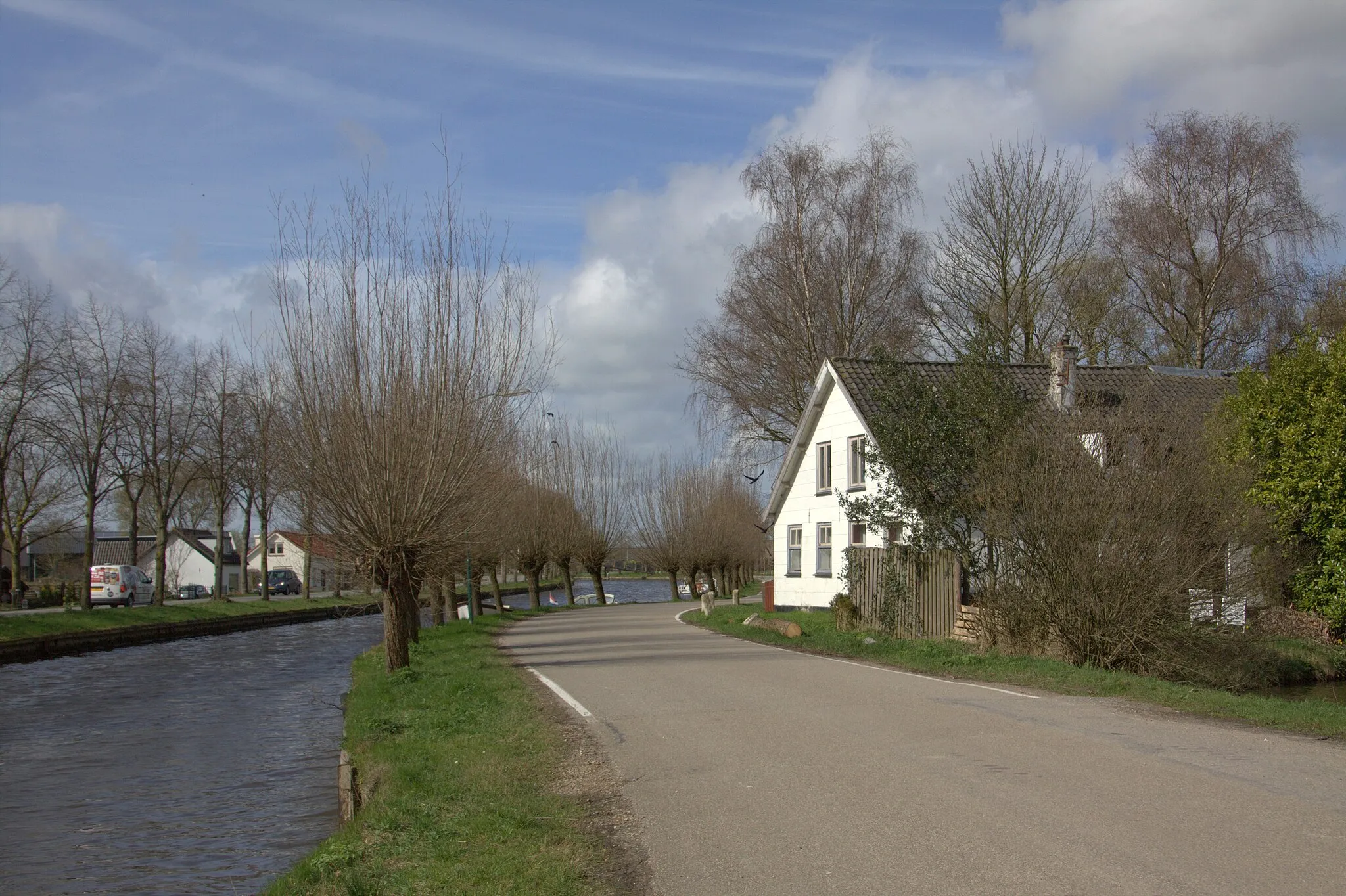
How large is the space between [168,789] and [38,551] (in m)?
72.8

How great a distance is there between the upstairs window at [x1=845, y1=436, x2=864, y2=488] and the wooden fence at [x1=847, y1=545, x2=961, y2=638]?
5305 mm

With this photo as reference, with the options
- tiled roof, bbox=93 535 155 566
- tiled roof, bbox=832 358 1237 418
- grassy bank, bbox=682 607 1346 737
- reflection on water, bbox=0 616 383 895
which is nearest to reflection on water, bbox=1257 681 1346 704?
grassy bank, bbox=682 607 1346 737

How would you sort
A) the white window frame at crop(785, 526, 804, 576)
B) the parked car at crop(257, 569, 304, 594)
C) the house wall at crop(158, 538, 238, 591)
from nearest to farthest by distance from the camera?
the white window frame at crop(785, 526, 804, 576) → the parked car at crop(257, 569, 304, 594) → the house wall at crop(158, 538, 238, 591)

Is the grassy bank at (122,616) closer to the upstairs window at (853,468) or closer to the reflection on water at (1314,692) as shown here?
the upstairs window at (853,468)

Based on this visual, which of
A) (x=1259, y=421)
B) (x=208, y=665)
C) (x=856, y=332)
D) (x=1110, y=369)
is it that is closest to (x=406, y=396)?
(x=208, y=665)

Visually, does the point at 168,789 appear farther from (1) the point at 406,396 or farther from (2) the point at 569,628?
(2) the point at 569,628

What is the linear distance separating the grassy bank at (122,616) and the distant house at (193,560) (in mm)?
34934

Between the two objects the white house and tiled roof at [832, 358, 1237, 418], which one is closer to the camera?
tiled roof at [832, 358, 1237, 418]

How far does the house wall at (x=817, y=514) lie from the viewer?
30250 millimetres

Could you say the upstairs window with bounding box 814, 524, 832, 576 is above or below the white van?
above

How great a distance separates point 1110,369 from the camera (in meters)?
28.0

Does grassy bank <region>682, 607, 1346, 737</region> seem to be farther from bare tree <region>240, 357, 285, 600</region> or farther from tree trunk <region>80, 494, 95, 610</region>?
tree trunk <region>80, 494, 95, 610</region>

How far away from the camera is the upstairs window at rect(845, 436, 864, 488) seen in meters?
29.8

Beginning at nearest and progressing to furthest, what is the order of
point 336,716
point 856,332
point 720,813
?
point 720,813, point 336,716, point 856,332
